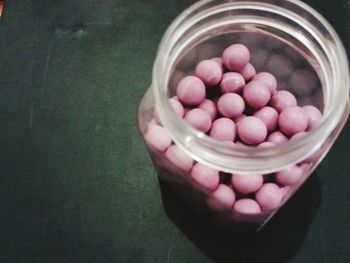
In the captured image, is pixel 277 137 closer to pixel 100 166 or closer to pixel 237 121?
pixel 237 121

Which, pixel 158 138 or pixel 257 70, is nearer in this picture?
pixel 158 138

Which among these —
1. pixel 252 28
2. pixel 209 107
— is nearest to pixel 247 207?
pixel 209 107

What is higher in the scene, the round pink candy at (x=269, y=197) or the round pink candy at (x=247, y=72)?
the round pink candy at (x=247, y=72)

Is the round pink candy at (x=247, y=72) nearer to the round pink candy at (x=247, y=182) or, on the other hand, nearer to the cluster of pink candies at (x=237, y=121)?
the cluster of pink candies at (x=237, y=121)

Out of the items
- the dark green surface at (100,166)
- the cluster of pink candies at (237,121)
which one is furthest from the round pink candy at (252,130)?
the dark green surface at (100,166)

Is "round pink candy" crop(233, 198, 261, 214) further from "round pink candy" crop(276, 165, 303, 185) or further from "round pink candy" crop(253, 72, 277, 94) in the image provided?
"round pink candy" crop(253, 72, 277, 94)

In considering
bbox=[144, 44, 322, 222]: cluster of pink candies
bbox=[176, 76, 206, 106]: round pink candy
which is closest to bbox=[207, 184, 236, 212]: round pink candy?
bbox=[144, 44, 322, 222]: cluster of pink candies

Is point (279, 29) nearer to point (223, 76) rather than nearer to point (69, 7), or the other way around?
point (223, 76)
